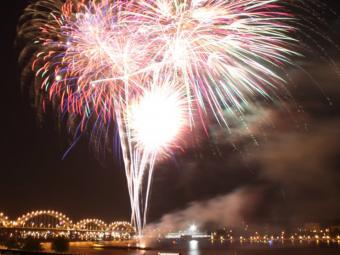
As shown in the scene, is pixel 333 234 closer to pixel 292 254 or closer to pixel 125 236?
pixel 125 236

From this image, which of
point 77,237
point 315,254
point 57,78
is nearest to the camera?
point 57,78

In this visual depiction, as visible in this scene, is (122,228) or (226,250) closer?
(226,250)

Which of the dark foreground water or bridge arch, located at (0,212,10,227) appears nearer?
the dark foreground water

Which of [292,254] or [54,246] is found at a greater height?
[54,246]

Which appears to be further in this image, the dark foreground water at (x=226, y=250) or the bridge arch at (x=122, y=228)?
the bridge arch at (x=122, y=228)

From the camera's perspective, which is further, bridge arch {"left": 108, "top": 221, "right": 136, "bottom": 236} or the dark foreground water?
bridge arch {"left": 108, "top": 221, "right": 136, "bottom": 236}

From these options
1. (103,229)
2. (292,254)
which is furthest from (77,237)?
(292,254)

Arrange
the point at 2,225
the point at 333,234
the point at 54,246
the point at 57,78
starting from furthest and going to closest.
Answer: the point at 333,234, the point at 2,225, the point at 54,246, the point at 57,78

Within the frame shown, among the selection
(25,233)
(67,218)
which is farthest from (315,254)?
(25,233)

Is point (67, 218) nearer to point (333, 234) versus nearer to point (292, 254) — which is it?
point (292, 254)

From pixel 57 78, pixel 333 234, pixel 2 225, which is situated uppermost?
pixel 57 78

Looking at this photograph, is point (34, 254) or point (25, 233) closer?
point (34, 254)
